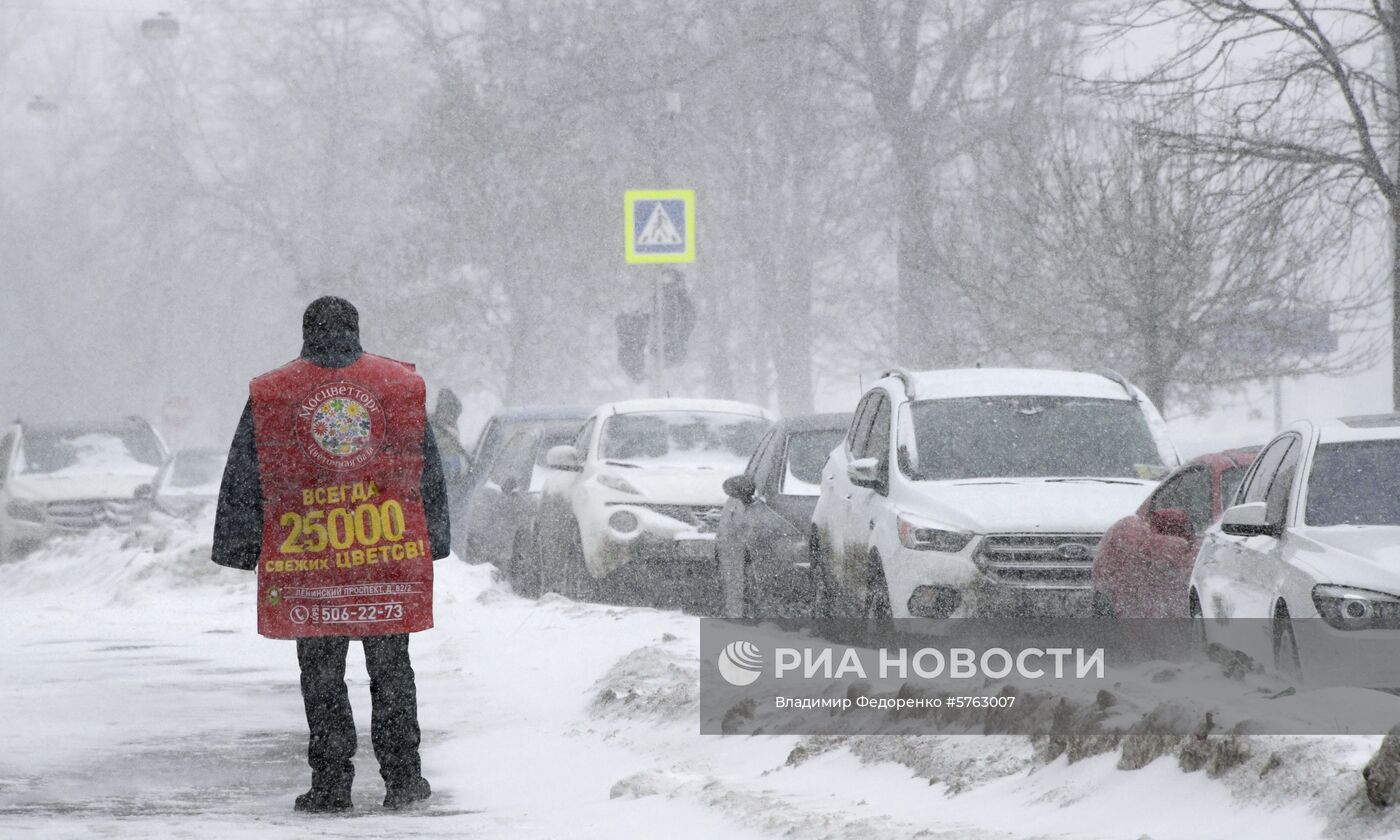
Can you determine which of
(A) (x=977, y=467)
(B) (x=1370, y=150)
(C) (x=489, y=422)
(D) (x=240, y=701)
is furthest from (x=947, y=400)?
(C) (x=489, y=422)

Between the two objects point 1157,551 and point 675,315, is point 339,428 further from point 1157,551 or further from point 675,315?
point 675,315

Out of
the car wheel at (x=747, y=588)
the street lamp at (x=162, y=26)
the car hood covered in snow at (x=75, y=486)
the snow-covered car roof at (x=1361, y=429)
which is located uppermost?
the street lamp at (x=162, y=26)

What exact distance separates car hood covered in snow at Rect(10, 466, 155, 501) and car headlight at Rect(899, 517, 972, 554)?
1636 cm

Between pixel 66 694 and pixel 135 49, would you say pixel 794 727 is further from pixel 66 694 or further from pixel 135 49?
pixel 135 49

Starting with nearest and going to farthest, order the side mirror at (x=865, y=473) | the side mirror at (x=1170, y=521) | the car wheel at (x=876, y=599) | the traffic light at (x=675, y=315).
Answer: the side mirror at (x=1170, y=521) < the car wheel at (x=876, y=599) < the side mirror at (x=865, y=473) < the traffic light at (x=675, y=315)

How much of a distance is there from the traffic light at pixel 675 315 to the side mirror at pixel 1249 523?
18.3 meters

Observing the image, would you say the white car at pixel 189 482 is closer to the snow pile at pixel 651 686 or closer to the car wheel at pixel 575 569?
the car wheel at pixel 575 569

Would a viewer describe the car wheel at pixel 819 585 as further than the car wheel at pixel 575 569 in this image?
No

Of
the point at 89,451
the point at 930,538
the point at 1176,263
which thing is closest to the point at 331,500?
the point at 930,538

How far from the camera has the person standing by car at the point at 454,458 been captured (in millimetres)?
20875

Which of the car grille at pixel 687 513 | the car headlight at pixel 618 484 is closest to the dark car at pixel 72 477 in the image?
the car headlight at pixel 618 484

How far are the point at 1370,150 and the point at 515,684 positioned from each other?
25.3 ft

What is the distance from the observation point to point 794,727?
8203mm

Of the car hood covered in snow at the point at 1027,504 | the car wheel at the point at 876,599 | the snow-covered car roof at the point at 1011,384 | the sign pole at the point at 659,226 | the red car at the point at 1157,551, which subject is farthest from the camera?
the sign pole at the point at 659,226
